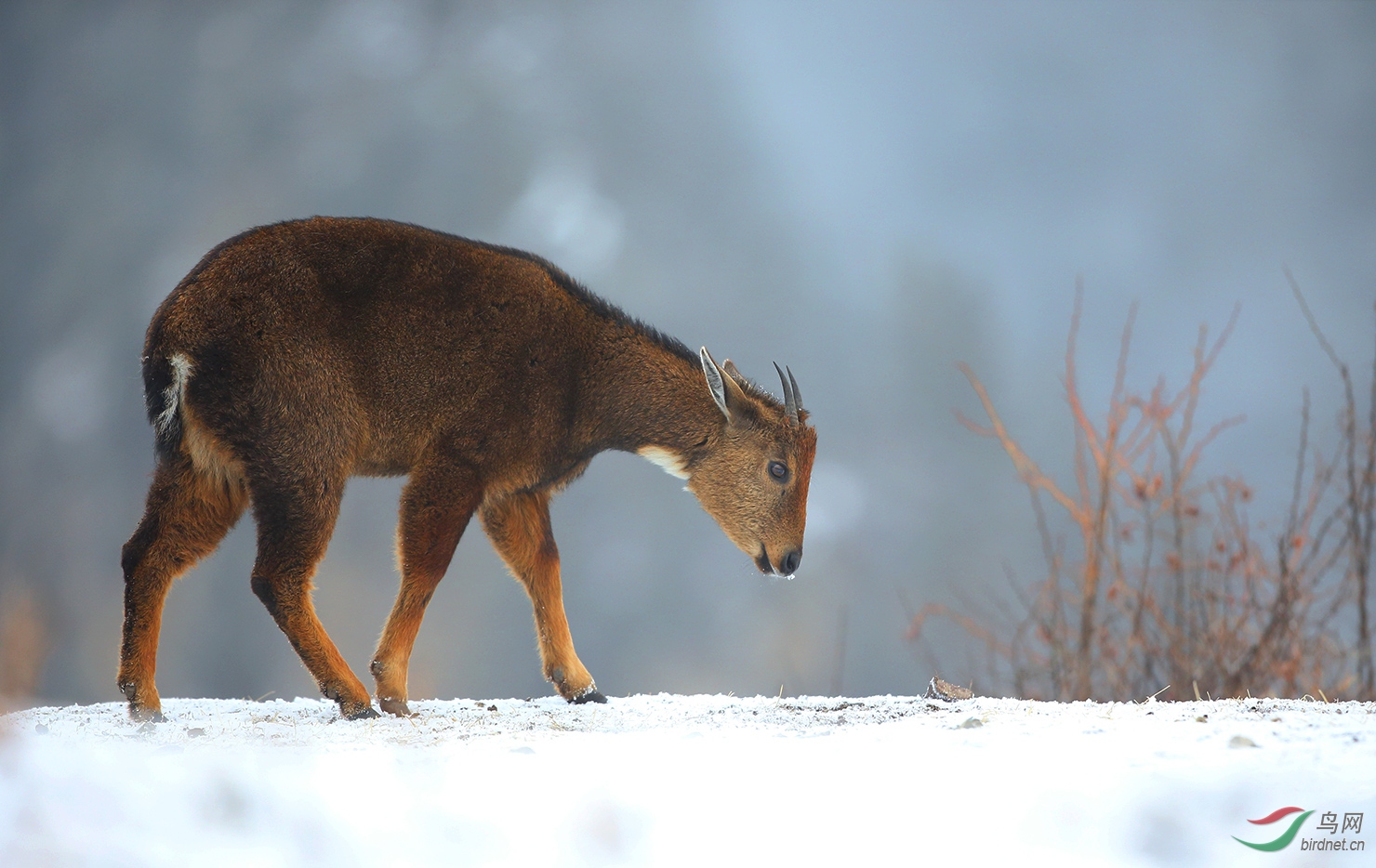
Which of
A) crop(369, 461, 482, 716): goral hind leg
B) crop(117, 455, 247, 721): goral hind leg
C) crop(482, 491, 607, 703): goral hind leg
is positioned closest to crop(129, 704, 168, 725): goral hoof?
crop(117, 455, 247, 721): goral hind leg

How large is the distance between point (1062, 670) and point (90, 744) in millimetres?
5221

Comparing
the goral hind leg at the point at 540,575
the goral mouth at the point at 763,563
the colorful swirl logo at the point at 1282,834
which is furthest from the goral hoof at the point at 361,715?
the colorful swirl logo at the point at 1282,834

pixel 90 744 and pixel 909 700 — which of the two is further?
pixel 909 700

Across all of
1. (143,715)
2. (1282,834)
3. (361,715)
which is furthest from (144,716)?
(1282,834)

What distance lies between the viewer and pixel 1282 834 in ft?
9.11

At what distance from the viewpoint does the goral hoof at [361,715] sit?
192 inches

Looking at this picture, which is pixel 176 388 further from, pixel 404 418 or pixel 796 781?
pixel 796 781

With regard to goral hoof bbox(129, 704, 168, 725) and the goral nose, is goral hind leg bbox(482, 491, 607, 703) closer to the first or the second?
the goral nose

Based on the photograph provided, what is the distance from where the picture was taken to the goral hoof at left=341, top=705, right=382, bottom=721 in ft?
16.0

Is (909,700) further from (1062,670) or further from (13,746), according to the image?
(13,746)

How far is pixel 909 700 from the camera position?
5.24m

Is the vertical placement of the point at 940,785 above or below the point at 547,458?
below

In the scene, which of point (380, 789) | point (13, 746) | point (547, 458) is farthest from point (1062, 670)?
point (13, 746)

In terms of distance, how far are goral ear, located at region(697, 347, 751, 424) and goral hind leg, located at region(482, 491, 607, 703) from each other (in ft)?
3.65
